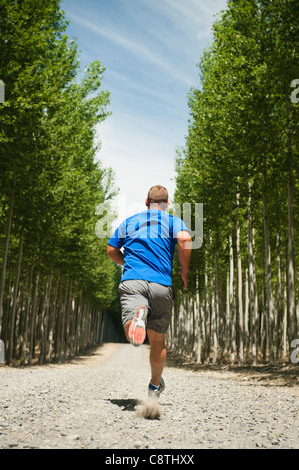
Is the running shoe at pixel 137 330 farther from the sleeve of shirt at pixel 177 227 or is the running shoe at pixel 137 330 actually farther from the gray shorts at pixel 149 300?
the sleeve of shirt at pixel 177 227

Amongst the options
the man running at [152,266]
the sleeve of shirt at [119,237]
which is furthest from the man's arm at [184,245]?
the sleeve of shirt at [119,237]

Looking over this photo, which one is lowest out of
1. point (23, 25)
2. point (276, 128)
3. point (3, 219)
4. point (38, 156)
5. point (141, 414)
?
point (141, 414)

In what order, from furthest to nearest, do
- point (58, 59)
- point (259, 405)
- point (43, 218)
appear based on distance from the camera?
point (43, 218) < point (58, 59) < point (259, 405)

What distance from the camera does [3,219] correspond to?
16.2 metres

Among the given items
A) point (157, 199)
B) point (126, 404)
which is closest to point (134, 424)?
point (126, 404)

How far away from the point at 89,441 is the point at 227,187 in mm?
16144

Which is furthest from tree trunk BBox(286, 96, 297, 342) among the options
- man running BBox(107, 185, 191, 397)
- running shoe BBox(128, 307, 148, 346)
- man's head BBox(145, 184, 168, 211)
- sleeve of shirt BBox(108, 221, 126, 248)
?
running shoe BBox(128, 307, 148, 346)

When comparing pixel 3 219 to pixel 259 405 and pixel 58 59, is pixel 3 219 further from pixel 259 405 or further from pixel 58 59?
pixel 259 405

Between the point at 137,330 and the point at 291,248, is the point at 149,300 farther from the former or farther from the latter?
the point at 291,248

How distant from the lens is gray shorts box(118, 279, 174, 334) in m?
4.02

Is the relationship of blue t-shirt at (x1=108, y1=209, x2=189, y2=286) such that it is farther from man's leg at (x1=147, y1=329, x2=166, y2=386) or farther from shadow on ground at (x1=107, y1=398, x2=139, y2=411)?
shadow on ground at (x1=107, y1=398, x2=139, y2=411)

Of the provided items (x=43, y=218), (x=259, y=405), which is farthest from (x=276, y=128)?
(x=259, y=405)

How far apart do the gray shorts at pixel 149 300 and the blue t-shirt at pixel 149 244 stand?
68mm

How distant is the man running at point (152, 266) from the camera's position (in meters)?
4.09
